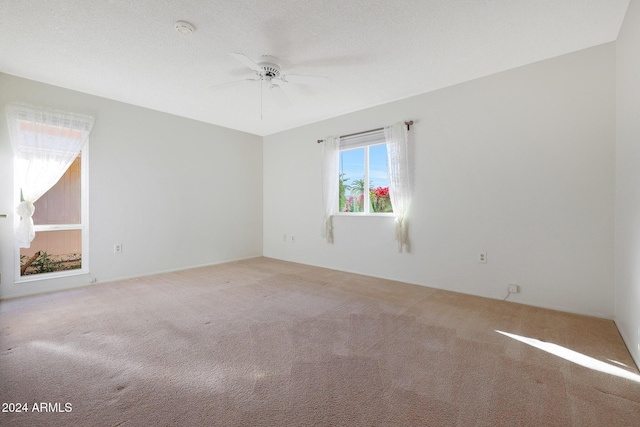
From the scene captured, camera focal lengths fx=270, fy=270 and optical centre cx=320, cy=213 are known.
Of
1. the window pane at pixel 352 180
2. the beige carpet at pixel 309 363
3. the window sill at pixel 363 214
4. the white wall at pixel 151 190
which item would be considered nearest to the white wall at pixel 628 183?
the beige carpet at pixel 309 363

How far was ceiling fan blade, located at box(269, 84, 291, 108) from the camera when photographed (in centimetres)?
349

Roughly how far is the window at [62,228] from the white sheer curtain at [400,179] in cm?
416

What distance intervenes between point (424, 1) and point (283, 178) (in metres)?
3.85

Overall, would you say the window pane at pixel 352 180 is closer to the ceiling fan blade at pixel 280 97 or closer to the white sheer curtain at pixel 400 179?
the white sheer curtain at pixel 400 179

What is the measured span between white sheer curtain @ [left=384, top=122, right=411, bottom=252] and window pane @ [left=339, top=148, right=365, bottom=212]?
652mm

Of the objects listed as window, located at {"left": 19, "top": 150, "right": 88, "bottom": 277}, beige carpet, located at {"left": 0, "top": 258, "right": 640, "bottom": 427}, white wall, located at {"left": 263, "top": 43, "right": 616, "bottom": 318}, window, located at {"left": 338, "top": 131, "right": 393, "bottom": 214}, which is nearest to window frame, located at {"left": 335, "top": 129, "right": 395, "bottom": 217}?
window, located at {"left": 338, "top": 131, "right": 393, "bottom": 214}

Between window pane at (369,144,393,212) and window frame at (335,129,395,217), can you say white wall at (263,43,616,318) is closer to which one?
window frame at (335,129,395,217)

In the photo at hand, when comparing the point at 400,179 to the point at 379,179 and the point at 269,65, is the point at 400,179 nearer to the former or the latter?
the point at 379,179

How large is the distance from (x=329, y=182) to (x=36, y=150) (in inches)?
149

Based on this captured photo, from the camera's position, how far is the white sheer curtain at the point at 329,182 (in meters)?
4.55

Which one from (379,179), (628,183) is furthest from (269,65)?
(628,183)

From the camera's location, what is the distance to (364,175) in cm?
436

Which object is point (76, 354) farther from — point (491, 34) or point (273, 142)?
point (273, 142)

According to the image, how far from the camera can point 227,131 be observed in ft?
17.0
